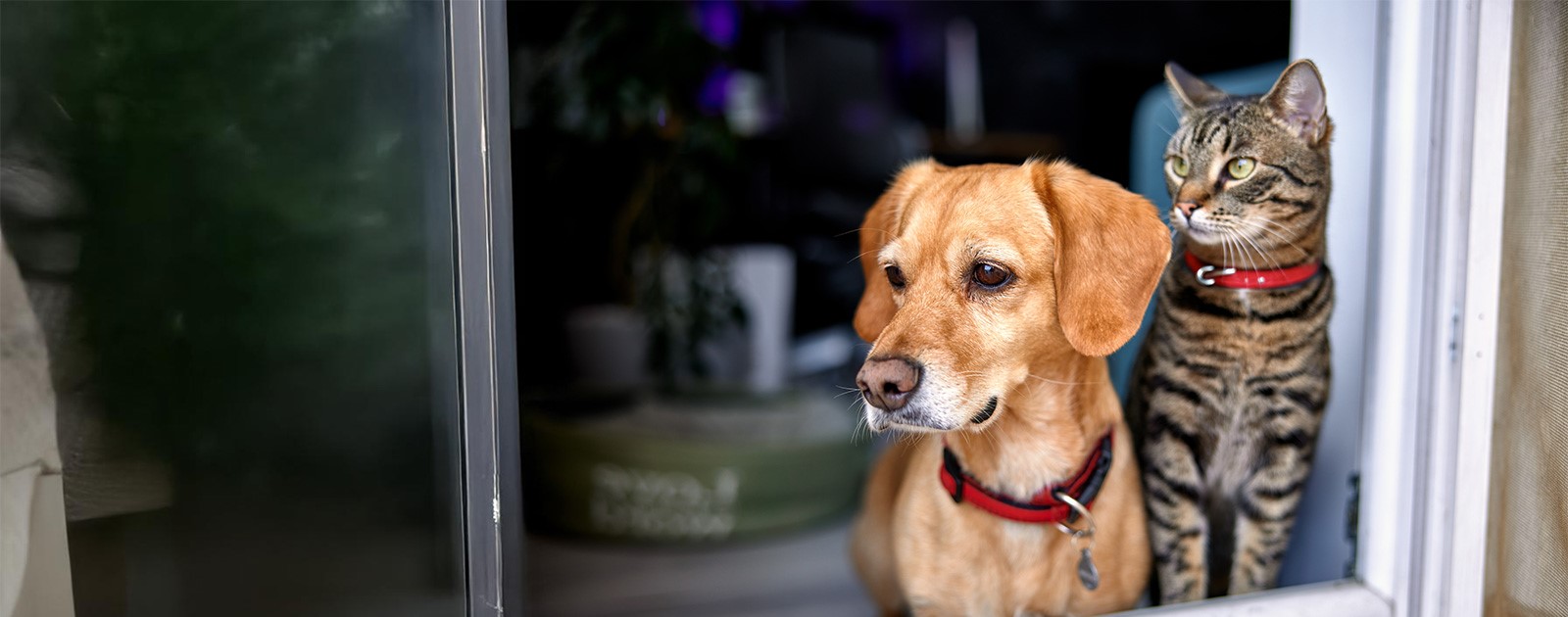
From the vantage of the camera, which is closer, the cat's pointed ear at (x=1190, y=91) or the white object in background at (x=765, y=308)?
the cat's pointed ear at (x=1190, y=91)

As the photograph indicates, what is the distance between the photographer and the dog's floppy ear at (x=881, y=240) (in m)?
1.29

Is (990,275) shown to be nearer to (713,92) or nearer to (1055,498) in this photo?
(1055,498)

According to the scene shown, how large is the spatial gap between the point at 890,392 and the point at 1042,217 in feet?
1.02

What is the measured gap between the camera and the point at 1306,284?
118 centimetres

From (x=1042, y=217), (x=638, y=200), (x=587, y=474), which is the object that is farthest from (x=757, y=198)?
(x=1042, y=217)

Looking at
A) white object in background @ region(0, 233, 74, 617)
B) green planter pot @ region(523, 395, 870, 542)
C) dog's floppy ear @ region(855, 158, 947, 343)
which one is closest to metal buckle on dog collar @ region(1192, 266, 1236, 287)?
dog's floppy ear @ region(855, 158, 947, 343)

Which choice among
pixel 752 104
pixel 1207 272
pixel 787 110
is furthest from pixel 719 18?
pixel 1207 272

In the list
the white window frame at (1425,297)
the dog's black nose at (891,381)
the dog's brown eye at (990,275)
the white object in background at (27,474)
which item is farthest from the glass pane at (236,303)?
the white window frame at (1425,297)

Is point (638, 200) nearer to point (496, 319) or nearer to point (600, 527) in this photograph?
point (600, 527)

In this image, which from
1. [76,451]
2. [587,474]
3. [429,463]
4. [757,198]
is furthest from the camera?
[757,198]

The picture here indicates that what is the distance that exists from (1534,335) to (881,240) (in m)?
0.84

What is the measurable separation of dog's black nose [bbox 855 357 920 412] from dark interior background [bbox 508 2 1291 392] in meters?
0.38

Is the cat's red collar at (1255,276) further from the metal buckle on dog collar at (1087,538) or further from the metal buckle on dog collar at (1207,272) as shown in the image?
the metal buckle on dog collar at (1087,538)

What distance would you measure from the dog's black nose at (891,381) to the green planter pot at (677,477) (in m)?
1.46
